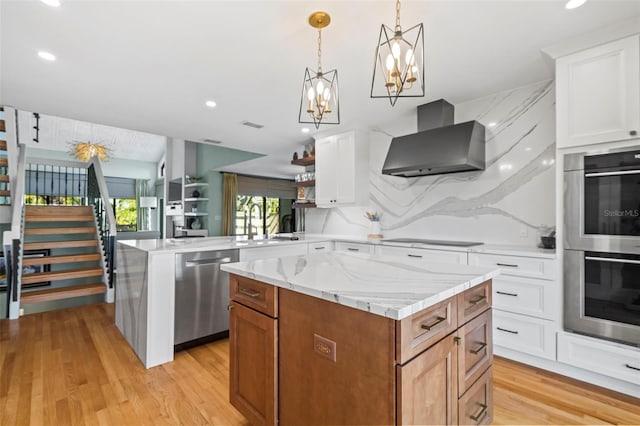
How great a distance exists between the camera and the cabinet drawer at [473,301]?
134 cm

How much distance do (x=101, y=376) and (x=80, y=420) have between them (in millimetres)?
539

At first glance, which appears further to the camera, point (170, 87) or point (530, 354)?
point (170, 87)

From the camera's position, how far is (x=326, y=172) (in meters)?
4.41

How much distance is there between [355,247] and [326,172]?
126 centimetres

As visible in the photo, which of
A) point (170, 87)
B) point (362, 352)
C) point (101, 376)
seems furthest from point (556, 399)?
point (170, 87)

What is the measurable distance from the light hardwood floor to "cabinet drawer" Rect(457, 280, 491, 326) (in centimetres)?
87

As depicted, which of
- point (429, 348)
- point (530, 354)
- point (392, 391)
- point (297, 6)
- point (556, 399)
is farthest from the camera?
point (530, 354)

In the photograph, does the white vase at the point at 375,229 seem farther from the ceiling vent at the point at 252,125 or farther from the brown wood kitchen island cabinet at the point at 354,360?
the brown wood kitchen island cabinet at the point at 354,360

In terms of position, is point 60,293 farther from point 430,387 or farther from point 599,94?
point 599,94

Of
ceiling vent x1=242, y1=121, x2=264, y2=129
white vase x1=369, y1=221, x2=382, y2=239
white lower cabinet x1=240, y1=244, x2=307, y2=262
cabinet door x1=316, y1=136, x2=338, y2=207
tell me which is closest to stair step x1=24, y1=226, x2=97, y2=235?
ceiling vent x1=242, y1=121, x2=264, y2=129

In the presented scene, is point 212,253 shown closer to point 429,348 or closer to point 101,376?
point 101,376

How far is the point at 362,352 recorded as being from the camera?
1.12m

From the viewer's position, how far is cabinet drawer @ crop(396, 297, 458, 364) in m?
1.03

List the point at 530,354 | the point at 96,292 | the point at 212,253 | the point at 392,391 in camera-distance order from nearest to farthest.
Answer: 1. the point at 392,391
2. the point at 530,354
3. the point at 212,253
4. the point at 96,292
